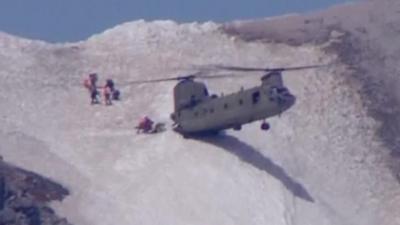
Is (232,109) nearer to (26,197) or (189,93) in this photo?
(189,93)

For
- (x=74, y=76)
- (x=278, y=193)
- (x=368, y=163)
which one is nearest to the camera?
(x=278, y=193)

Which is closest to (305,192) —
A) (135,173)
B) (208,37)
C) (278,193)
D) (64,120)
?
(278,193)

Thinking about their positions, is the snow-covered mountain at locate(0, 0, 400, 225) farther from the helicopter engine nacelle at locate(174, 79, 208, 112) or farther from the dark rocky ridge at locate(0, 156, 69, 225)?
the helicopter engine nacelle at locate(174, 79, 208, 112)

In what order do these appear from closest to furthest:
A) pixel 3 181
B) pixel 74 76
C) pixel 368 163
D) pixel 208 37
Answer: pixel 3 181, pixel 368 163, pixel 74 76, pixel 208 37

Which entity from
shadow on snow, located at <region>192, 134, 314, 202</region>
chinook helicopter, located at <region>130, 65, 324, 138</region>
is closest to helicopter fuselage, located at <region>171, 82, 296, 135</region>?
chinook helicopter, located at <region>130, 65, 324, 138</region>

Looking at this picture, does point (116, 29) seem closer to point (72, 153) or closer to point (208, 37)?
point (208, 37)

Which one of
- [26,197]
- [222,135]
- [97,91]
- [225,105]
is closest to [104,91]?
[97,91]
